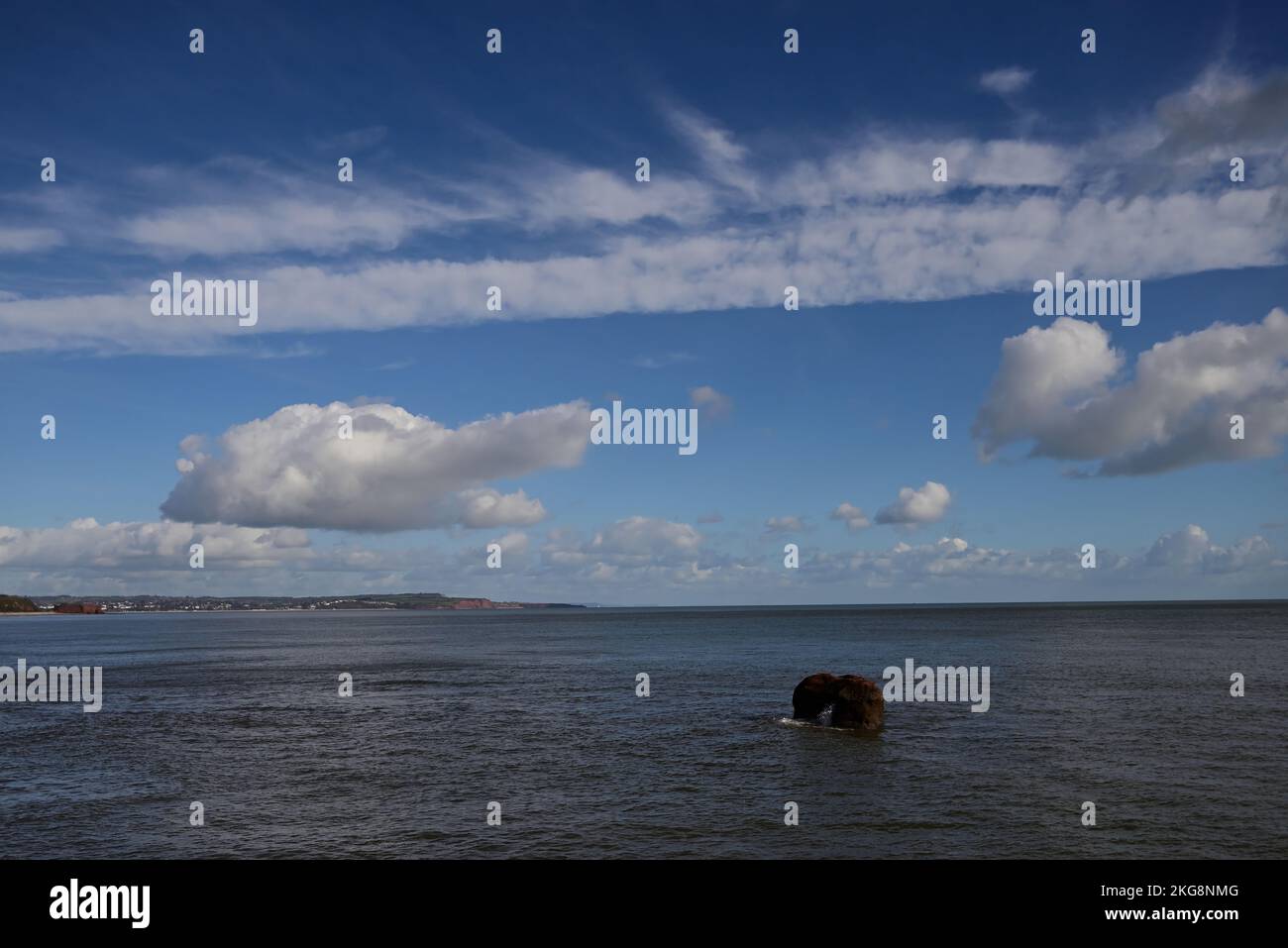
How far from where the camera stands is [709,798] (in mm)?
29062

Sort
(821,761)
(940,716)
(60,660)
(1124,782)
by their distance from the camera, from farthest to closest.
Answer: (60,660)
(940,716)
(821,761)
(1124,782)

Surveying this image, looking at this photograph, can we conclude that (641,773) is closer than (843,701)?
Yes

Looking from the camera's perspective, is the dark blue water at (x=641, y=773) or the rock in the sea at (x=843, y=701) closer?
the dark blue water at (x=641, y=773)

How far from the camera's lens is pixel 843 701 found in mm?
42719

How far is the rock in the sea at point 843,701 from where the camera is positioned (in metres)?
42.5

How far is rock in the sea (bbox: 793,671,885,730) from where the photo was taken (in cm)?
4250

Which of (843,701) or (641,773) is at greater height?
(843,701)

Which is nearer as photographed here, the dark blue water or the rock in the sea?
the dark blue water

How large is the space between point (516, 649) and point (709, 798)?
9382 centimetres
